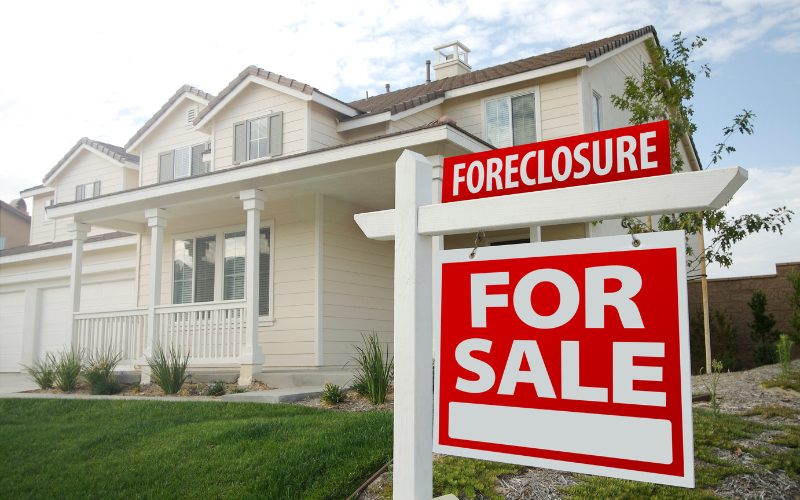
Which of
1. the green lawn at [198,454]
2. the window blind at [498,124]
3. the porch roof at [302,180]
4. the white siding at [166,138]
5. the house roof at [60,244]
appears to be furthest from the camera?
the white siding at [166,138]

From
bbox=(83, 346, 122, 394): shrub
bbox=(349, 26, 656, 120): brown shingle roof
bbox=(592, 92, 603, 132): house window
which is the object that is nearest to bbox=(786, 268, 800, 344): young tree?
bbox=(592, 92, 603, 132): house window

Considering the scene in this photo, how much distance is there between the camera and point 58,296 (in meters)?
16.0

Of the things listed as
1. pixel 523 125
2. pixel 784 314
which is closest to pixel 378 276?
pixel 523 125

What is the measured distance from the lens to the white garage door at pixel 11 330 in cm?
1644

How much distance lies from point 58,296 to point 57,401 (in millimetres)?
9332

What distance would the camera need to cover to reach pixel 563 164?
2.04m

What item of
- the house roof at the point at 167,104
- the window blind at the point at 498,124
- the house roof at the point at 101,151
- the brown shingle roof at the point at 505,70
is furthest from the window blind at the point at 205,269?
the house roof at the point at 101,151

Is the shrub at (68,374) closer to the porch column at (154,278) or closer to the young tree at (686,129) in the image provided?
the porch column at (154,278)

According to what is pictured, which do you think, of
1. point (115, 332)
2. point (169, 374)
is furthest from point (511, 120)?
point (115, 332)

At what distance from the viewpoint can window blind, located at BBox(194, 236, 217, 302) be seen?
11641mm

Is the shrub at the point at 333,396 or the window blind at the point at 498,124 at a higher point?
the window blind at the point at 498,124

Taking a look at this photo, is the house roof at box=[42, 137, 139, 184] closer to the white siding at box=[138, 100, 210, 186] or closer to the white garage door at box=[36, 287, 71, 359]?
the white siding at box=[138, 100, 210, 186]

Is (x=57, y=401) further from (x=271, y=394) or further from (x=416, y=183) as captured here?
(x=416, y=183)

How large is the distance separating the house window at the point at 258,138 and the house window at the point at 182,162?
8.19 ft
